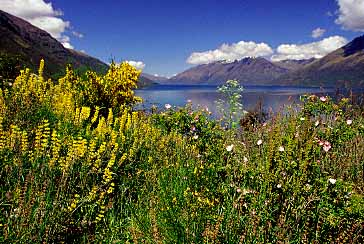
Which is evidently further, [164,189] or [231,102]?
[231,102]

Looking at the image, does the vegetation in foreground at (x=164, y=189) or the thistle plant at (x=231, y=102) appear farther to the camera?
the thistle plant at (x=231, y=102)

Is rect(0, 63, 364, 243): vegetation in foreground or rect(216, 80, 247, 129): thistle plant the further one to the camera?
rect(216, 80, 247, 129): thistle plant

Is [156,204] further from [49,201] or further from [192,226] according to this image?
[49,201]

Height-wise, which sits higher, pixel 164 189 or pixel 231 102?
pixel 231 102

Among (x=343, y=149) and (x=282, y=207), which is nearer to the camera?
(x=282, y=207)

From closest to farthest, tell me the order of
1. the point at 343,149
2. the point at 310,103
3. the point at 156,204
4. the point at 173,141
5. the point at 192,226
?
the point at 192,226
the point at 156,204
the point at 173,141
the point at 343,149
the point at 310,103

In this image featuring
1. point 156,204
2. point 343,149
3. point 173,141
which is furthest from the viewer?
point 343,149

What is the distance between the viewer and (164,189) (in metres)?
4.29

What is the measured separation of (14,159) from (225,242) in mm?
2130

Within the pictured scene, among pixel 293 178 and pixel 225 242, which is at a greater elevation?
pixel 293 178

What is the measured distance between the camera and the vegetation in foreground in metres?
3.06

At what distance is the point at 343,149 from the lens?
6.86 metres

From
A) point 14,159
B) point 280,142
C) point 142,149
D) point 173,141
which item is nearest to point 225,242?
point 280,142

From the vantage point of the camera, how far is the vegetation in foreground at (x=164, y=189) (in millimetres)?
3061
